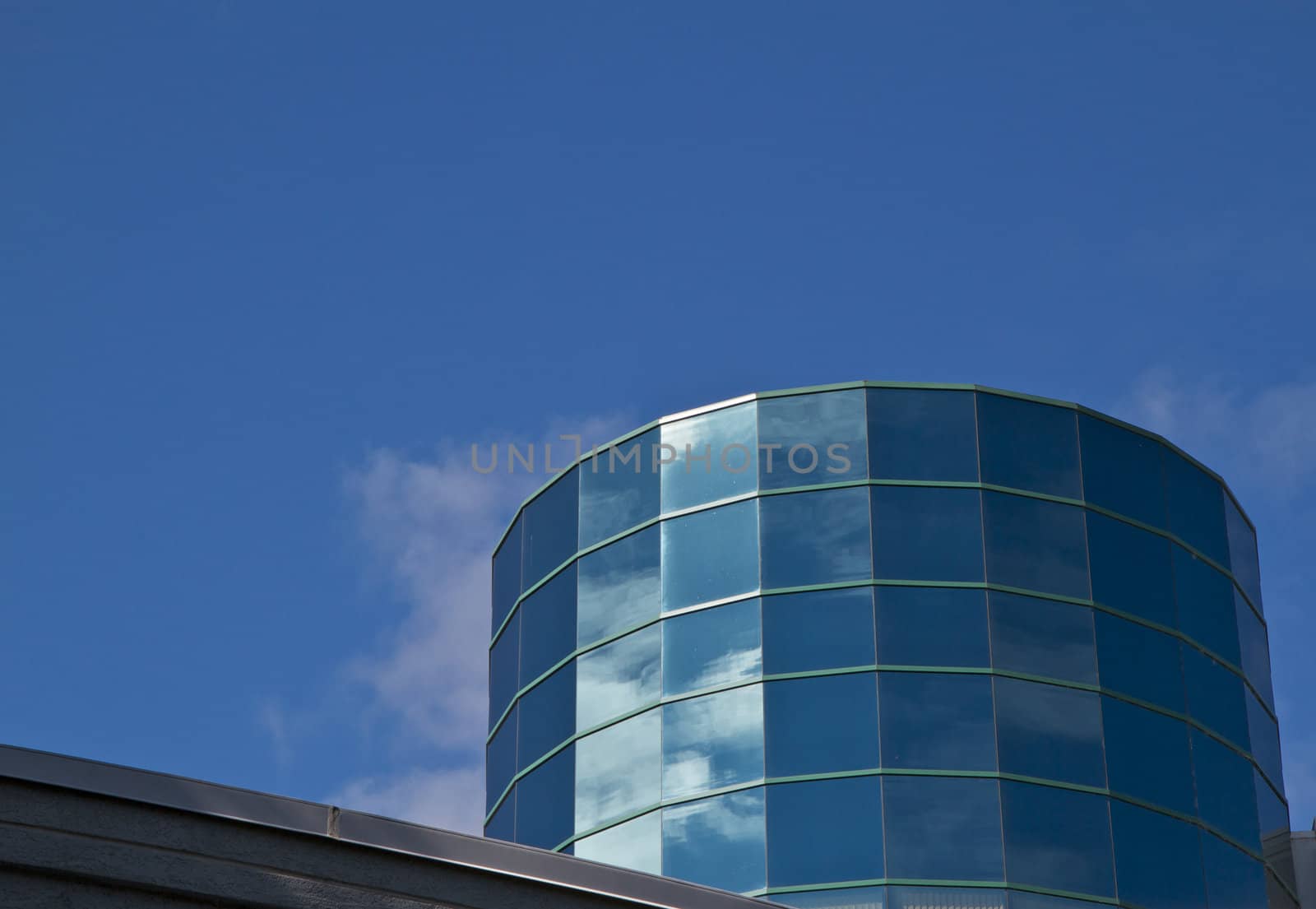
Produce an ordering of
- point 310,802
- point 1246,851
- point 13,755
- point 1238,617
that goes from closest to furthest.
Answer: point 13,755, point 310,802, point 1246,851, point 1238,617

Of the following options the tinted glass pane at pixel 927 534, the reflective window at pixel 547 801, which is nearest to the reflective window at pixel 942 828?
the tinted glass pane at pixel 927 534

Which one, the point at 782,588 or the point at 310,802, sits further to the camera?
the point at 782,588

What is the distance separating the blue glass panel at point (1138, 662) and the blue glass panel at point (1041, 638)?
0.21m

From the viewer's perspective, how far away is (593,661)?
30.5 m

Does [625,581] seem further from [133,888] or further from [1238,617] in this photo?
[133,888]

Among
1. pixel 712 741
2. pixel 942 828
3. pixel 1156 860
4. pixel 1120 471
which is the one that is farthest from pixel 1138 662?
pixel 712 741

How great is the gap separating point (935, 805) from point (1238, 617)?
7.09m

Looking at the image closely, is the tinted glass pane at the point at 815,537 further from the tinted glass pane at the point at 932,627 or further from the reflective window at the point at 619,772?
the reflective window at the point at 619,772

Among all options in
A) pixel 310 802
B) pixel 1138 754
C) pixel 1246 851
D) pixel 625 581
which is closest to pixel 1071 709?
pixel 1138 754

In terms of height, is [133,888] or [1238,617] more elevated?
[1238,617]

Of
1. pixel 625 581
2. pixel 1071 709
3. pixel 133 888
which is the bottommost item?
pixel 133 888

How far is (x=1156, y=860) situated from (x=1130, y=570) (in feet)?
14.3

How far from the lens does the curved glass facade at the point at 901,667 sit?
27812mm

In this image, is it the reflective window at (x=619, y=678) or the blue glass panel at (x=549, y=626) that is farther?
the blue glass panel at (x=549, y=626)
